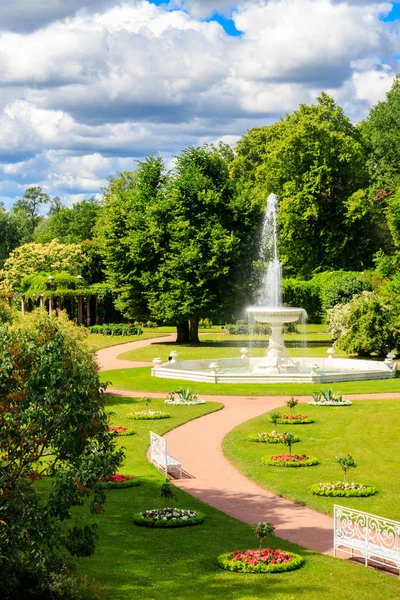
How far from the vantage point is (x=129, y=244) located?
57219mm

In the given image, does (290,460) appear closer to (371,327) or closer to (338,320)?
(371,327)

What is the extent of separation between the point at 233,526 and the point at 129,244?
136ft

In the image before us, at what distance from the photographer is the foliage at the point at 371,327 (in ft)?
152

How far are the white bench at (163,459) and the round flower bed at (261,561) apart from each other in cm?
623

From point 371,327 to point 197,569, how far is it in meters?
33.8

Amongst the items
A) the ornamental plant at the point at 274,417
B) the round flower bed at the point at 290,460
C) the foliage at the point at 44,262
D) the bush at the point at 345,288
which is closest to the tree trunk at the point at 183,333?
the bush at the point at 345,288

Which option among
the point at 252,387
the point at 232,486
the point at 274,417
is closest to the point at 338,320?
the point at 252,387

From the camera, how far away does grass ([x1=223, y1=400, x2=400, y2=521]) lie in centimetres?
1892

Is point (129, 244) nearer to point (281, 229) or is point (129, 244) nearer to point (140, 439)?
point (281, 229)

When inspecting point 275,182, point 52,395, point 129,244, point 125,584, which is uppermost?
point 275,182

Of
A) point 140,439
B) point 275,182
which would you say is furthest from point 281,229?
point 140,439

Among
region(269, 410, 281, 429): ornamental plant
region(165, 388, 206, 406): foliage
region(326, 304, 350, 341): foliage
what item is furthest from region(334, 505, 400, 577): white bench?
region(326, 304, 350, 341): foliage

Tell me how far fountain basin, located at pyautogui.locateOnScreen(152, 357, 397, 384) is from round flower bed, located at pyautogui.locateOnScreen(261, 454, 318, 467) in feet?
50.2

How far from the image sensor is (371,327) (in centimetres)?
4669
